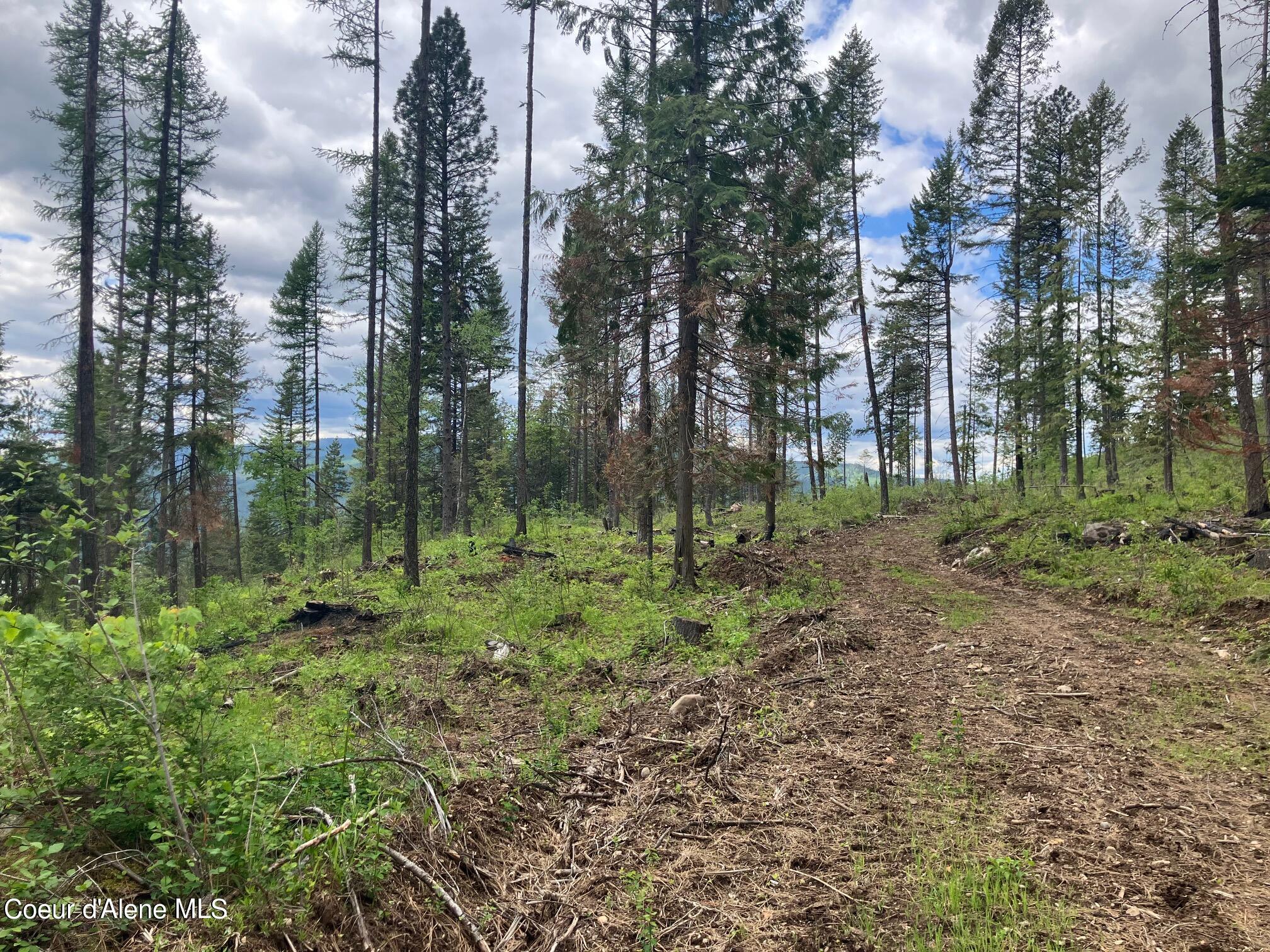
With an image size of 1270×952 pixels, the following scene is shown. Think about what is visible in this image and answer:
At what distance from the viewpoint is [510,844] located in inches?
130

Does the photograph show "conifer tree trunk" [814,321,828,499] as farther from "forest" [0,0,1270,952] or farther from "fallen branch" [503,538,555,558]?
"fallen branch" [503,538,555,558]

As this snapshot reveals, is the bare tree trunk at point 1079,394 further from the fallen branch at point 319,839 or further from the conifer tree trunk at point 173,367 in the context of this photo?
the conifer tree trunk at point 173,367

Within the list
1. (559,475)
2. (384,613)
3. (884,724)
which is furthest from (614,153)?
(559,475)

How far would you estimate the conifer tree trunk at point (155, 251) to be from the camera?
15.3 meters

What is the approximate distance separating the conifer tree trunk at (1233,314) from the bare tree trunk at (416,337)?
51.0 ft

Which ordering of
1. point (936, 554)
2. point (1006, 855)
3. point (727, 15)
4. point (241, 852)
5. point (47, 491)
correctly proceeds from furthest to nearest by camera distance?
1. point (47, 491)
2. point (936, 554)
3. point (727, 15)
4. point (1006, 855)
5. point (241, 852)

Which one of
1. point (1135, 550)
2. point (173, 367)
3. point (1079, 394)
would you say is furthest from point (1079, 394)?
point (173, 367)

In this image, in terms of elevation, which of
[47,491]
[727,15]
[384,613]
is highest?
[727,15]

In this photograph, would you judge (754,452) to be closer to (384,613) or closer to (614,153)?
(614,153)

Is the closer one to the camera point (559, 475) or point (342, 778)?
point (342, 778)

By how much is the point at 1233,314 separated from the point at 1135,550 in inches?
202

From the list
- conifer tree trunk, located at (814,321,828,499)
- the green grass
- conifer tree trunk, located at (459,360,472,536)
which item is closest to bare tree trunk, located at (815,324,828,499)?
conifer tree trunk, located at (814,321,828,499)

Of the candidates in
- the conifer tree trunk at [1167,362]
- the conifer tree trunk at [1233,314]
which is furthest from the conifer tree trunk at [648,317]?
the conifer tree trunk at [1167,362]

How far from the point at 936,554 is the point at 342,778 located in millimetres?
14232
